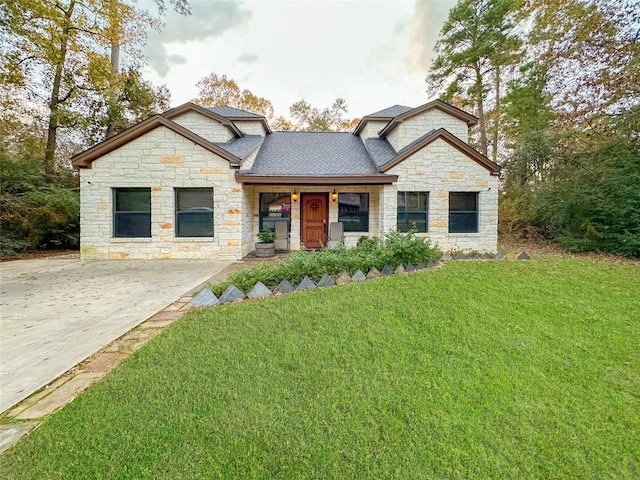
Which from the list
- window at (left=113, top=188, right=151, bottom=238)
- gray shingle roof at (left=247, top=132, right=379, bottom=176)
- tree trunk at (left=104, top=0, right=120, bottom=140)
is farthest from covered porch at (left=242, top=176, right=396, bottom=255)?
tree trunk at (left=104, top=0, right=120, bottom=140)

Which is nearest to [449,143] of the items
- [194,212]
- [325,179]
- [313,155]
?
[325,179]

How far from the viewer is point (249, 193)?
10078 mm

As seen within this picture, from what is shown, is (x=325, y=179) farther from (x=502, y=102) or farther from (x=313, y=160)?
(x=502, y=102)

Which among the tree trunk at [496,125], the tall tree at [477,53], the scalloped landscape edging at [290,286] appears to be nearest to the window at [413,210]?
the scalloped landscape edging at [290,286]

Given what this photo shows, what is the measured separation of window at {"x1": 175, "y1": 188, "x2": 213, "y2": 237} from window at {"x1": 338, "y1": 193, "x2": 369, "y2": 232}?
468 centimetres

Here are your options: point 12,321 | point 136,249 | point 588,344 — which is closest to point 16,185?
point 136,249

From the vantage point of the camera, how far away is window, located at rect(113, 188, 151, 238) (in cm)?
877

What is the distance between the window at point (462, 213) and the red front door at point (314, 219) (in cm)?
448

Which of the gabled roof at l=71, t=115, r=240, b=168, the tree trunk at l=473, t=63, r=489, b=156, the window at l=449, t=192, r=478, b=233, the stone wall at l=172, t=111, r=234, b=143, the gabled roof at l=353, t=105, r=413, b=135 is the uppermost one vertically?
the tree trunk at l=473, t=63, r=489, b=156

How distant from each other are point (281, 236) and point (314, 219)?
1501mm

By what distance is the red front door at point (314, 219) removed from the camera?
1075cm

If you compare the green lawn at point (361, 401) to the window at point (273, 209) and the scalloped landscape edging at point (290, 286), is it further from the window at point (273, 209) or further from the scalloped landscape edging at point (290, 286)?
the window at point (273, 209)

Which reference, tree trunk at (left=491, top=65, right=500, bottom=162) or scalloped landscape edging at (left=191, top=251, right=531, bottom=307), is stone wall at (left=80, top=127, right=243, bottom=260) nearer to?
scalloped landscape edging at (left=191, top=251, right=531, bottom=307)

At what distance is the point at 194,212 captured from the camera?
8.85 meters
